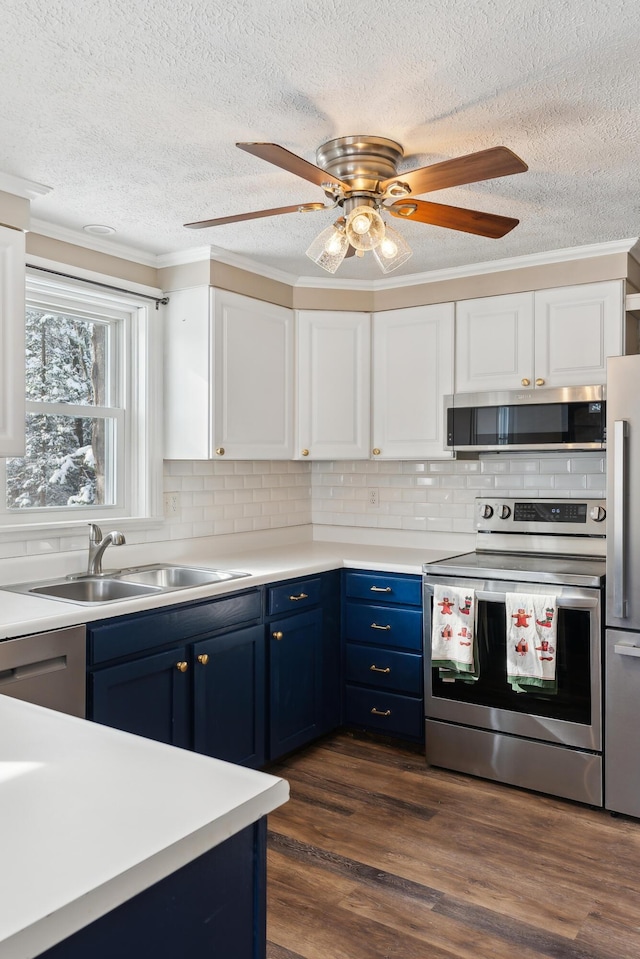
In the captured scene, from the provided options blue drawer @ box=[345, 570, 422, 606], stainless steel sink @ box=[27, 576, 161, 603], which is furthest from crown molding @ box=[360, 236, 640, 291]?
stainless steel sink @ box=[27, 576, 161, 603]

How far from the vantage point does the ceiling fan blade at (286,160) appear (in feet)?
5.79

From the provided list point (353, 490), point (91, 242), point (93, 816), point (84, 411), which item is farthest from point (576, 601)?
point (91, 242)

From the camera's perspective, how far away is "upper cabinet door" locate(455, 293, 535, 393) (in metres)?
3.49

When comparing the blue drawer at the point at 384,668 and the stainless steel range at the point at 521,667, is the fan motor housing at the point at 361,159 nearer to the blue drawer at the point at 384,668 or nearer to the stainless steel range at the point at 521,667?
the stainless steel range at the point at 521,667

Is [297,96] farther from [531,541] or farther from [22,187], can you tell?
[531,541]

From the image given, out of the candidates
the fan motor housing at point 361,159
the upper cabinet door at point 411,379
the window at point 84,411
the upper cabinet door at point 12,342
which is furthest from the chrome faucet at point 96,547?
the fan motor housing at point 361,159

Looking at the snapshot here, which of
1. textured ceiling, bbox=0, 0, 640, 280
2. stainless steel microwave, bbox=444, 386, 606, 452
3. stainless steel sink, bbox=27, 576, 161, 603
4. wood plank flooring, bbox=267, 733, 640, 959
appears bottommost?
wood plank flooring, bbox=267, 733, 640, 959

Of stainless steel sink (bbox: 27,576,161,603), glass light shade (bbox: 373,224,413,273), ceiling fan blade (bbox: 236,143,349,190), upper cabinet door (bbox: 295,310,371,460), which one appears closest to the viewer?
ceiling fan blade (bbox: 236,143,349,190)

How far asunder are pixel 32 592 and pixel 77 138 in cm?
156

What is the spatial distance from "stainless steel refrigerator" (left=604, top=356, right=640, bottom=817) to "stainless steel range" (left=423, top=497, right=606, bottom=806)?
5cm

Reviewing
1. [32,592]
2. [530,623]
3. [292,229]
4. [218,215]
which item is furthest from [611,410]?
[32,592]

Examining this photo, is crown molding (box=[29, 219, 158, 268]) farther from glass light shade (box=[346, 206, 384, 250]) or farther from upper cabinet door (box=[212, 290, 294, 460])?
glass light shade (box=[346, 206, 384, 250])

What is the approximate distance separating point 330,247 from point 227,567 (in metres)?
1.61

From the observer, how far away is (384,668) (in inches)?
138
